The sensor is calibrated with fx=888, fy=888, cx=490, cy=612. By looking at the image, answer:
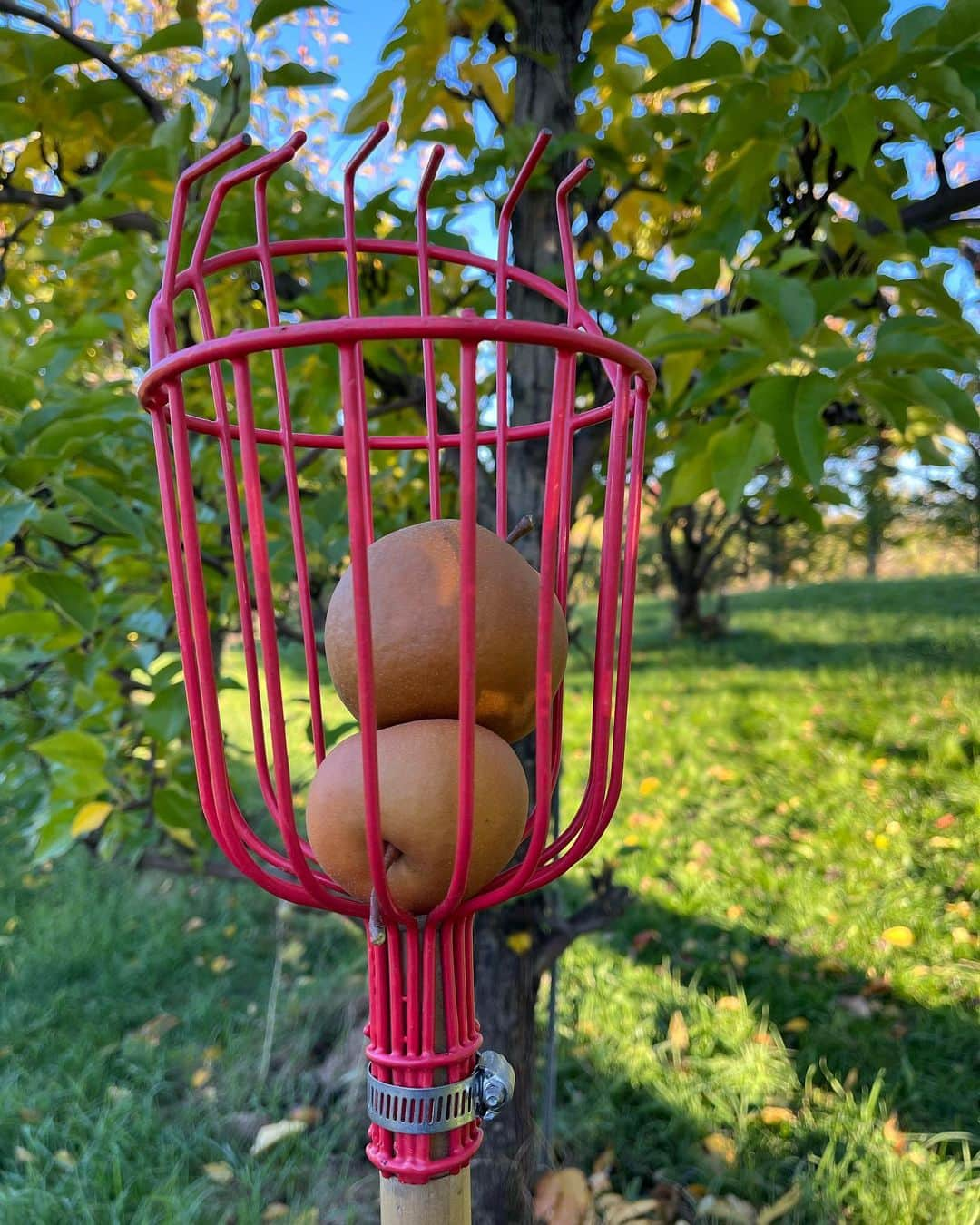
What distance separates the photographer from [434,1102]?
676 millimetres

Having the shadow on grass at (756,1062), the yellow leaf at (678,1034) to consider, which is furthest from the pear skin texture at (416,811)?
the yellow leaf at (678,1034)

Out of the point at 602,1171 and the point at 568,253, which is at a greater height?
the point at 568,253

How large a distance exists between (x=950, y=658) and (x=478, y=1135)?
4909mm

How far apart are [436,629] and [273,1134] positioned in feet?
6.03

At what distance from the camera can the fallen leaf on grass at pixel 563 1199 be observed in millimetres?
1744

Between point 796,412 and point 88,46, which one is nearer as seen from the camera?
point 796,412

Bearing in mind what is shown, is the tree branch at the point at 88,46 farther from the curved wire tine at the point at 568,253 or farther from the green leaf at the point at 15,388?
the curved wire tine at the point at 568,253

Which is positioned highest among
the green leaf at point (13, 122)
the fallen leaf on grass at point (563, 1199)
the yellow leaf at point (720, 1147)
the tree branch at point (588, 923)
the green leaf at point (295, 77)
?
the green leaf at point (295, 77)

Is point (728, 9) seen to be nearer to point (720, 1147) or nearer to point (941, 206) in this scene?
point (941, 206)

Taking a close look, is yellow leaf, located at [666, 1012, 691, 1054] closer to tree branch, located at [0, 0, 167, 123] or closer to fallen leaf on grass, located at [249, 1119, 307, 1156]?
fallen leaf on grass, located at [249, 1119, 307, 1156]

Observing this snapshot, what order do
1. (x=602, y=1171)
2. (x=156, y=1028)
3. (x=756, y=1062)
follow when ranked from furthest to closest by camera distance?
1. (x=156, y=1028)
2. (x=756, y=1062)
3. (x=602, y=1171)

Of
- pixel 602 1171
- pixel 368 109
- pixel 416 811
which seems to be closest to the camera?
pixel 416 811

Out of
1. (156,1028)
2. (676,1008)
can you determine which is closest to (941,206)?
(676,1008)

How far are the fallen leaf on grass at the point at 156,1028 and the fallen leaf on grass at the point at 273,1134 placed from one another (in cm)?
53
